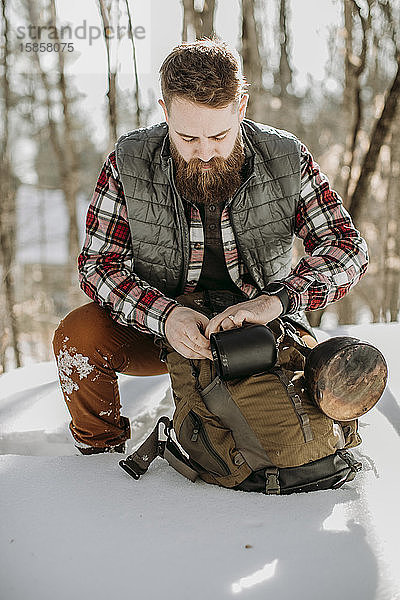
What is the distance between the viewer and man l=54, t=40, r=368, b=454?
1.48m

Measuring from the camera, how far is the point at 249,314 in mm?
1358

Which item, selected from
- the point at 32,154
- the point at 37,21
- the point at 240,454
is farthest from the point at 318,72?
the point at 32,154

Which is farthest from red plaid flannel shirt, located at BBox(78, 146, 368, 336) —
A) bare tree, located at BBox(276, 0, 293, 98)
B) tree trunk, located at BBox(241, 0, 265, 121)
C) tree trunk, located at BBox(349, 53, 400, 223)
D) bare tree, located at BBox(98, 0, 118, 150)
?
bare tree, located at BBox(276, 0, 293, 98)

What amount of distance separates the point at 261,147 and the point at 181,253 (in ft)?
1.17

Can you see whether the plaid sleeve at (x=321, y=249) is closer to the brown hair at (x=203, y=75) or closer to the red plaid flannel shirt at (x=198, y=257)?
the red plaid flannel shirt at (x=198, y=257)

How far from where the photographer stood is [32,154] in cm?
952

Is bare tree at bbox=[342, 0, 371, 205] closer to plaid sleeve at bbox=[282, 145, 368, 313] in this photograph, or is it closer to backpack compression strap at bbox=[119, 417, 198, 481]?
plaid sleeve at bbox=[282, 145, 368, 313]

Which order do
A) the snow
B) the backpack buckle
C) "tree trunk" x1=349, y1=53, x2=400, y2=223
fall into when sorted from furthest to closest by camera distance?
1. "tree trunk" x1=349, y1=53, x2=400, y2=223
2. the backpack buckle
3. the snow

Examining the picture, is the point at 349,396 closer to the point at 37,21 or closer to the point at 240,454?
the point at 240,454

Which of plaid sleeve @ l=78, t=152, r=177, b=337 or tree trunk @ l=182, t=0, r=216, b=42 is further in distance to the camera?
tree trunk @ l=182, t=0, r=216, b=42

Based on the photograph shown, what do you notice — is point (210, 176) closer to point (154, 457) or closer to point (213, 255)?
point (213, 255)

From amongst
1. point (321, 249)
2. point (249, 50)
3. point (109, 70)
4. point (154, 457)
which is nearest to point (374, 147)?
point (249, 50)

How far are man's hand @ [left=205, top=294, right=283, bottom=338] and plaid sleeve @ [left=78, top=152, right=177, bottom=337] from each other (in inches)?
7.5

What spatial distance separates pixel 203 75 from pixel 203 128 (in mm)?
119
